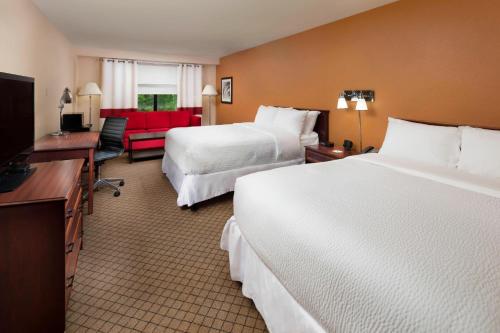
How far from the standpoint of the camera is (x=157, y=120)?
6.61 m

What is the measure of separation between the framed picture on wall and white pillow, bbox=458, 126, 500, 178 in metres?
5.35

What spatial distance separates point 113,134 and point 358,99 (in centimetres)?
343

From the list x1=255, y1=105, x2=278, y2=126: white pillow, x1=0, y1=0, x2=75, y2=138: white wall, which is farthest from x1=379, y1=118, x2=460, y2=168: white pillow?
x1=0, y1=0, x2=75, y2=138: white wall

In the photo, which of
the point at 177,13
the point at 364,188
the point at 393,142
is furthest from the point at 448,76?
the point at 177,13

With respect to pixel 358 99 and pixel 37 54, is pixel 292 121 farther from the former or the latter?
pixel 37 54

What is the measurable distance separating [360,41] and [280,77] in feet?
5.82

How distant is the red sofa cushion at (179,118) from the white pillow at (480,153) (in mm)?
5764

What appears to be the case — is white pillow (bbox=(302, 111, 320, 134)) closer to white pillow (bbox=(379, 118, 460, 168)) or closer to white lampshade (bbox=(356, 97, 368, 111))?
white lampshade (bbox=(356, 97, 368, 111))

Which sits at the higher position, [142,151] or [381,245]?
[142,151]

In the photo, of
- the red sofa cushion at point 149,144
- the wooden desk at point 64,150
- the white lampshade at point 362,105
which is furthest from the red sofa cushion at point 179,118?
the white lampshade at point 362,105

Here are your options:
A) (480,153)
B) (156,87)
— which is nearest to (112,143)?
(156,87)

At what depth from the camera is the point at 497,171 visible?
1.97 m

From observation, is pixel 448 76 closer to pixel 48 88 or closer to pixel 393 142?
pixel 393 142

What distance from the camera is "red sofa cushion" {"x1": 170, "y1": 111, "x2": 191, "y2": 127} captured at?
680 centimetres
